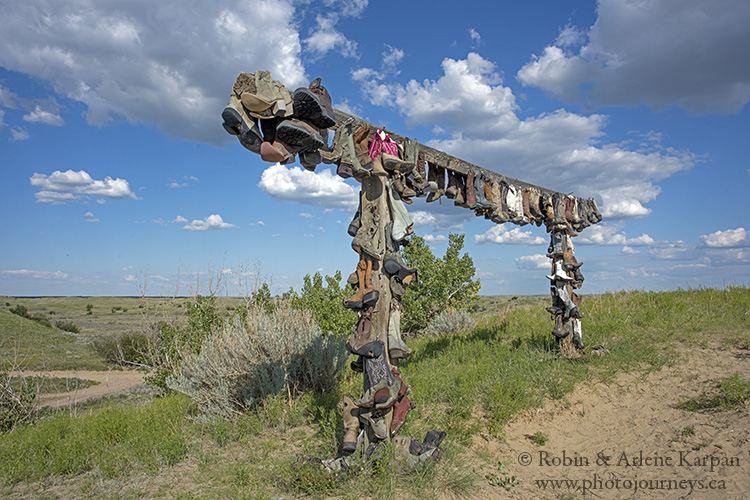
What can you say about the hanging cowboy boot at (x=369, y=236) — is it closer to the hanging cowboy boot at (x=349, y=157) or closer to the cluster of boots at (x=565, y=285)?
the hanging cowboy boot at (x=349, y=157)

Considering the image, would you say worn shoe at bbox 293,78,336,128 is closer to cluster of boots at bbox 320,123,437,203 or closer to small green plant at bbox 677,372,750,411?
cluster of boots at bbox 320,123,437,203

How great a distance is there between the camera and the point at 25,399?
25.9 feet

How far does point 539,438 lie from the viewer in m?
4.70

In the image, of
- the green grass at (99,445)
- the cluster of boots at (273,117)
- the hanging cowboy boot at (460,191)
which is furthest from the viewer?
the hanging cowboy boot at (460,191)

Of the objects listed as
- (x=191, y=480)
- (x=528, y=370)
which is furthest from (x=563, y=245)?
(x=191, y=480)

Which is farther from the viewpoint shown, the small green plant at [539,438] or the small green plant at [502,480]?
the small green plant at [539,438]

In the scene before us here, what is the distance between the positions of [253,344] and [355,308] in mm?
3393

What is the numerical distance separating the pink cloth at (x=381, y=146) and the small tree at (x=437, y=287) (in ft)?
32.3

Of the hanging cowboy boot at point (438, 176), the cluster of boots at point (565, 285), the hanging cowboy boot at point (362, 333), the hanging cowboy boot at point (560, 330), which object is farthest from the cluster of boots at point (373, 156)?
the hanging cowboy boot at point (560, 330)

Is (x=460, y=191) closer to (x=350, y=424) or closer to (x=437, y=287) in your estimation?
(x=350, y=424)

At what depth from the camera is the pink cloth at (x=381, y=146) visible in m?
3.66

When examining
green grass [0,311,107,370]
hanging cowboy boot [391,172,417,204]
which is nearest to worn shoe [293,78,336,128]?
hanging cowboy boot [391,172,417,204]

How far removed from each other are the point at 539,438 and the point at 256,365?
405 centimetres

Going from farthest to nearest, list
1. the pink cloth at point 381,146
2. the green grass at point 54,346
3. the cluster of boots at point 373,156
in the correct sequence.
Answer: the green grass at point 54,346 < the pink cloth at point 381,146 < the cluster of boots at point 373,156
